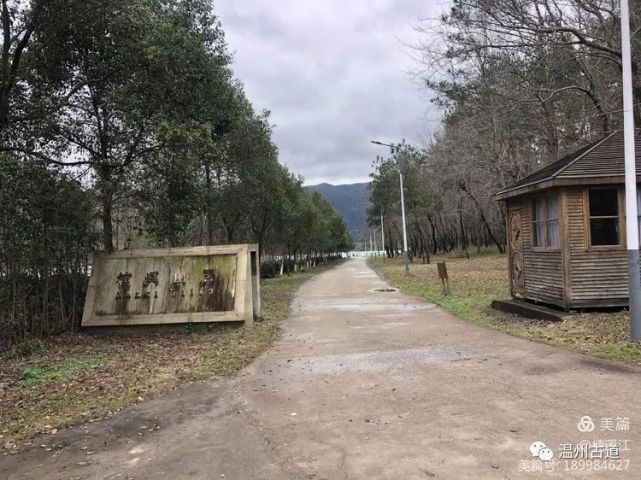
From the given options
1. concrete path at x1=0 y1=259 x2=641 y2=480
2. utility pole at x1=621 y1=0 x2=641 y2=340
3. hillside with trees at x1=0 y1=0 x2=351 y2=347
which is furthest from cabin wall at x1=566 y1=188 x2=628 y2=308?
hillside with trees at x1=0 y1=0 x2=351 y2=347

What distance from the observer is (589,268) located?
1087 cm

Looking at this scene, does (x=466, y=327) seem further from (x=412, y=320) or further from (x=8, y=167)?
(x=8, y=167)

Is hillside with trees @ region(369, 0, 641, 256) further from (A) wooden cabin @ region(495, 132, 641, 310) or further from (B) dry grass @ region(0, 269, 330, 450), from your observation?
(B) dry grass @ region(0, 269, 330, 450)

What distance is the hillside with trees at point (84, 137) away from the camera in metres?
10.4

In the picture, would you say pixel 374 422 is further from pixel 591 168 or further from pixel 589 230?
pixel 591 168

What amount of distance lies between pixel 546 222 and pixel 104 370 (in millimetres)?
9052

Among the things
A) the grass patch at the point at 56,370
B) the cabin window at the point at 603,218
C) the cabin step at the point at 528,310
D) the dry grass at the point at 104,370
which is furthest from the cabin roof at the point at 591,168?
the grass patch at the point at 56,370

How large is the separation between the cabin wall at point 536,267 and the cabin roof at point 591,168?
2.71ft

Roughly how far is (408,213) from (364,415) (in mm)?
46909

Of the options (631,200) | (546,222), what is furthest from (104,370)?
(546,222)

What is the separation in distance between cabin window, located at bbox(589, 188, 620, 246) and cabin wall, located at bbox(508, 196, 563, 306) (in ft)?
2.56

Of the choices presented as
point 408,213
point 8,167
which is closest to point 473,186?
point 408,213

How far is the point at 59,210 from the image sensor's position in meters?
11.2

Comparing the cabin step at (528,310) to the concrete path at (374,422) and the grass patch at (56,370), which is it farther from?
the grass patch at (56,370)
